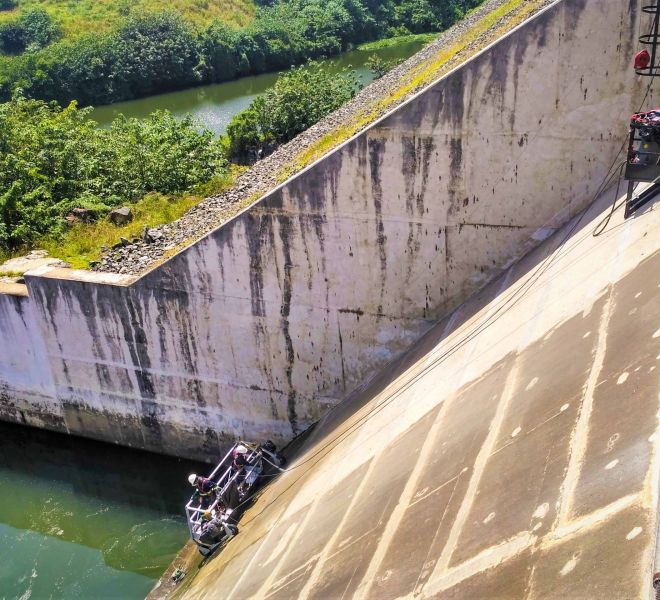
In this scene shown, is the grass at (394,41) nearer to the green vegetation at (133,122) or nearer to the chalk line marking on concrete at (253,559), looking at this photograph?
the green vegetation at (133,122)

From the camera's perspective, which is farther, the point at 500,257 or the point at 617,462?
the point at 500,257

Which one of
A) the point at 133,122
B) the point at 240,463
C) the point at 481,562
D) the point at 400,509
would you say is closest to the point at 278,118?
the point at 133,122

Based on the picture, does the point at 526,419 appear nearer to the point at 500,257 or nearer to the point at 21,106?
the point at 500,257

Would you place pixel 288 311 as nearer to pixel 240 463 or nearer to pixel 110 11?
pixel 240 463

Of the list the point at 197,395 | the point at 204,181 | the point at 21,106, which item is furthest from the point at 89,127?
the point at 197,395

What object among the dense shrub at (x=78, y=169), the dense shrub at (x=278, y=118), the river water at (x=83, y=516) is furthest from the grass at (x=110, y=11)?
the river water at (x=83, y=516)

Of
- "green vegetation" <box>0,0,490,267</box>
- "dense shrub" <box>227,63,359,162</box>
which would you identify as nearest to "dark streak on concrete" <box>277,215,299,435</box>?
"green vegetation" <box>0,0,490,267</box>
